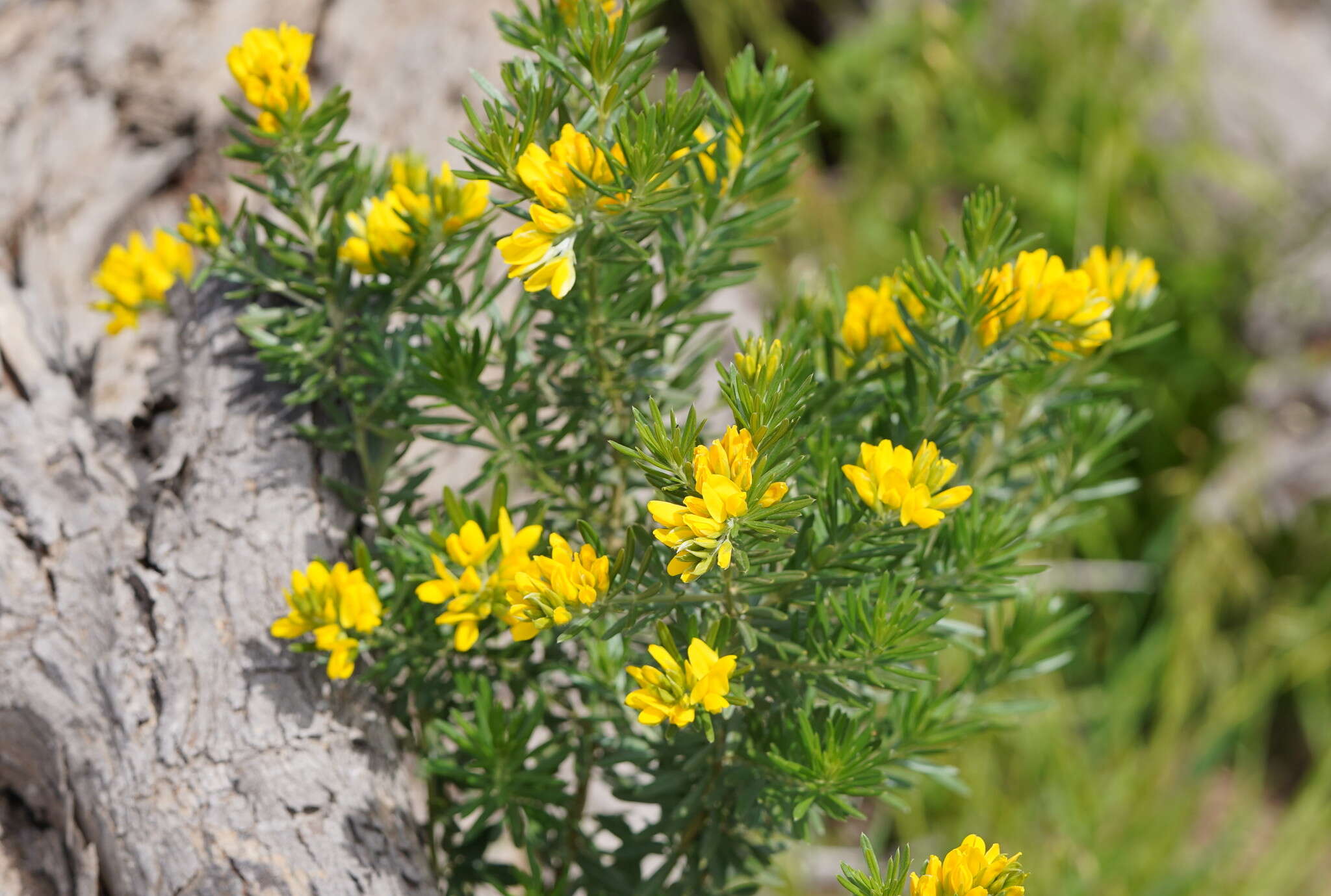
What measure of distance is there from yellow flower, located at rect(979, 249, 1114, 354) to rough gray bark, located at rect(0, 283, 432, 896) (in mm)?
726

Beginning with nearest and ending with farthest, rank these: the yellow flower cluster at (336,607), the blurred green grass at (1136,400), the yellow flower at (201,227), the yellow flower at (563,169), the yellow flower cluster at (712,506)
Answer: the yellow flower cluster at (712,506)
the yellow flower at (563,169)
the yellow flower cluster at (336,607)
the yellow flower at (201,227)
the blurred green grass at (1136,400)

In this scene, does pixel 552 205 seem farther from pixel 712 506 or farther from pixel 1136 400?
pixel 1136 400

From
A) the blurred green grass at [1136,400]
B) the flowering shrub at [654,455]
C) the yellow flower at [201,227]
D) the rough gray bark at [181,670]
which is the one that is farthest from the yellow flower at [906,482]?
the blurred green grass at [1136,400]

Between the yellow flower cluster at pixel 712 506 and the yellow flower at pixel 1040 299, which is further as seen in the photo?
the yellow flower at pixel 1040 299

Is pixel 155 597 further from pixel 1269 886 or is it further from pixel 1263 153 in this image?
pixel 1263 153

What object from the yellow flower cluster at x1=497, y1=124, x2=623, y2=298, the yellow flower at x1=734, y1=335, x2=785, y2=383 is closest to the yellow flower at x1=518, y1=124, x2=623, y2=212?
the yellow flower cluster at x1=497, y1=124, x2=623, y2=298

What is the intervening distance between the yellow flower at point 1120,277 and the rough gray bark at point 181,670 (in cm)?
85

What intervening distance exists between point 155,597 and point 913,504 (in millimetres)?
813

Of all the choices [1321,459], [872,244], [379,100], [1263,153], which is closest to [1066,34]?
[1263,153]

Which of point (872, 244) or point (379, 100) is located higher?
A: point (872, 244)

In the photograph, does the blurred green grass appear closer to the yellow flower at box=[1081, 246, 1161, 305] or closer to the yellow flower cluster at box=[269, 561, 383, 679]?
the yellow flower at box=[1081, 246, 1161, 305]

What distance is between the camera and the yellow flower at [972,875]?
0.73 meters

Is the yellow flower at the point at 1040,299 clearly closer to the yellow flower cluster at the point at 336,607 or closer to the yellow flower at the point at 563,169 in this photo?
the yellow flower at the point at 563,169

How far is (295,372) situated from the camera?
3.47 ft
